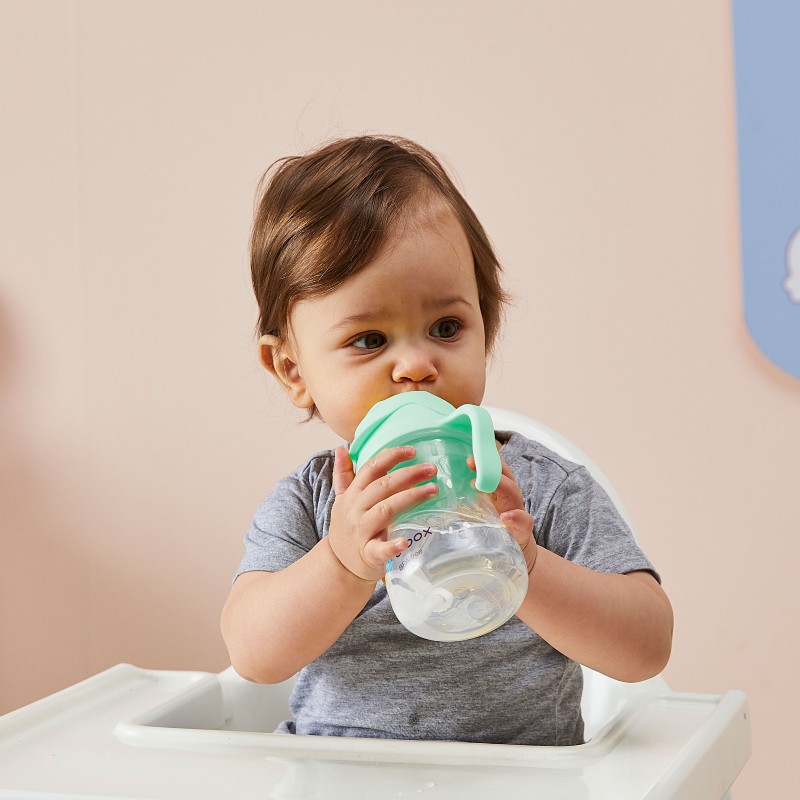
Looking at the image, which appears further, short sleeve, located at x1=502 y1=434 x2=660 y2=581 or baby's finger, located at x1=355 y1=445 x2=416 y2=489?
short sleeve, located at x1=502 y1=434 x2=660 y2=581

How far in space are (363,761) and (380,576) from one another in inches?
3.9

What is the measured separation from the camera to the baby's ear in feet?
2.56

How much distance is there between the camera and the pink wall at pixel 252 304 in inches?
55.3

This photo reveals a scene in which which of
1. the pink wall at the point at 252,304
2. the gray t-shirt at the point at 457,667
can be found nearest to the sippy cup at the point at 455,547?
the gray t-shirt at the point at 457,667

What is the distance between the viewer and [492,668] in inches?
28.8

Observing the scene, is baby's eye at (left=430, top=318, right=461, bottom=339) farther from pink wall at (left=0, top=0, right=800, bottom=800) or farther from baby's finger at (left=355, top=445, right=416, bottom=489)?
pink wall at (left=0, top=0, right=800, bottom=800)

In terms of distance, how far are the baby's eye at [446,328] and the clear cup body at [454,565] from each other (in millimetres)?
176

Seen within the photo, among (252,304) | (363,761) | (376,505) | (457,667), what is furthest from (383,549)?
(252,304)

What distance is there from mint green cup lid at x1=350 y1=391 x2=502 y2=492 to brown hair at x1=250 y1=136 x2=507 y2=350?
154 mm

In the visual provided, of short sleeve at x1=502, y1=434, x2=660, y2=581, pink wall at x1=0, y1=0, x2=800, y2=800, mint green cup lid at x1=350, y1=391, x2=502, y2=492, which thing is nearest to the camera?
mint green cup lid at x1=350, y1=391, x2=502, y2=492

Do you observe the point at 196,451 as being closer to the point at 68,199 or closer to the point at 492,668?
the point at 68,199

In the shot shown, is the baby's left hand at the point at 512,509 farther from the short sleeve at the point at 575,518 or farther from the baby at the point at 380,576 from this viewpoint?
the short sleeve at the point at 575,518

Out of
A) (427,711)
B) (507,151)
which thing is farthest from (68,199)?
(427,711)

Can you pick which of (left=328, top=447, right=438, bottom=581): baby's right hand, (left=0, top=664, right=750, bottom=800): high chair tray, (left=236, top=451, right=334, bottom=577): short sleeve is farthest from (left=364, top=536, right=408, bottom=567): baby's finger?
(left=236, top=451, right=334, bottom=577): short sleeve
